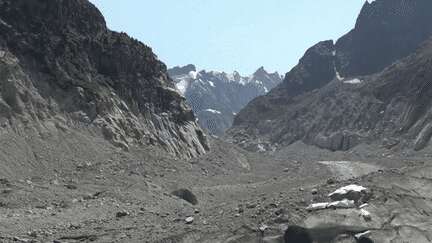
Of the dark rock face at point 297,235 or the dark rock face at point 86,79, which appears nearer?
the dark rock face at point 297,235

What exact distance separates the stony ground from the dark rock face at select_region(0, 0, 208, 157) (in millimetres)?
6757

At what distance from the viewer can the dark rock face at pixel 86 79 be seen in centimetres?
6831

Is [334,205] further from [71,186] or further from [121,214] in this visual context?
[71,186]

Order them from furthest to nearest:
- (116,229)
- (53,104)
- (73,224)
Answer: (53,104) < (73,224) < (116,229)

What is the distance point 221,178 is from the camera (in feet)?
240

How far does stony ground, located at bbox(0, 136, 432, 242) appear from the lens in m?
32.9

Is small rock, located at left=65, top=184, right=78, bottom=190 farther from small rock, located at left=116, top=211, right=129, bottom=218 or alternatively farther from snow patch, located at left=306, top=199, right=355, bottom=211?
snow patch, located at left=306, top=199, right=355, bottom=211

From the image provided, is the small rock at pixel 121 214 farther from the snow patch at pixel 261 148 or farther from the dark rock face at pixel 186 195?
the snow patch at pixel 261 148

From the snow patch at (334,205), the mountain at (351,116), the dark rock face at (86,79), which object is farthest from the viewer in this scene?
the mountain at (351,116)

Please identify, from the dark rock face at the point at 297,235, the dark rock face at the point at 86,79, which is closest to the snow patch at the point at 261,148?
the dark rock face at the point at 86,79

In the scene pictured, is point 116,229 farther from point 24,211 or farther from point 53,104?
point 53,104

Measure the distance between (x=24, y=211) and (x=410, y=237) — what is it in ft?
68.4

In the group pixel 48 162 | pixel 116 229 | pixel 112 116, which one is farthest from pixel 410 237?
pixel 112 116

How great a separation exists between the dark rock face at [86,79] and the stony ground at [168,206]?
676cm
